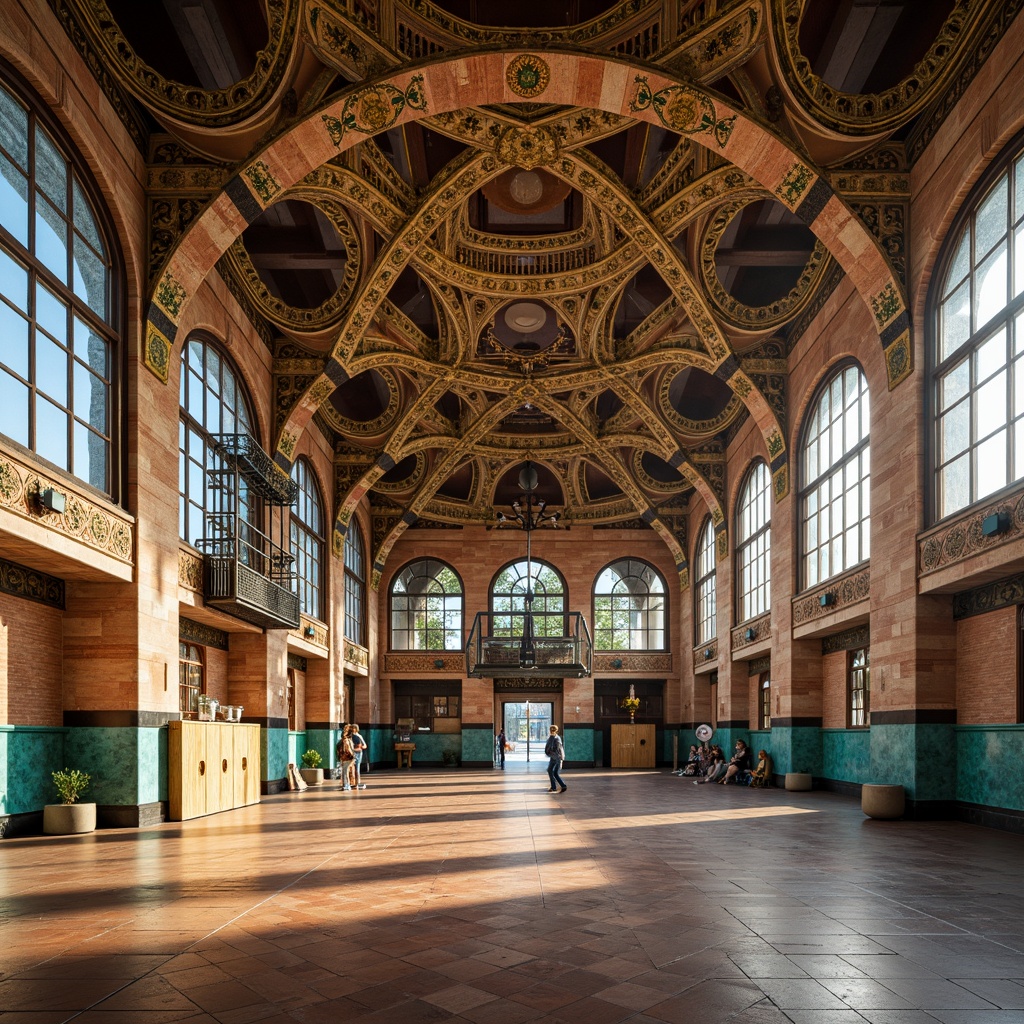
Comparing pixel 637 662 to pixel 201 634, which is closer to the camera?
pixel 201 634

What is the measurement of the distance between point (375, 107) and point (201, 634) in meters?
10.0

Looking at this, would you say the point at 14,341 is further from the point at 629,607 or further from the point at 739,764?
the point at 629,607

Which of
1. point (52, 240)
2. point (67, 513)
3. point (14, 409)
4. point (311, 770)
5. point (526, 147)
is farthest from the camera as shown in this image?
point (311, 770)

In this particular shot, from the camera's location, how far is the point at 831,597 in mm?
18562

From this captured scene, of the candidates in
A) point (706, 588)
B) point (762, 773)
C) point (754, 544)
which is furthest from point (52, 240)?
point (706, 588)

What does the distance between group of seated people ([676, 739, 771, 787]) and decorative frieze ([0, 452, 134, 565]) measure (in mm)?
15296

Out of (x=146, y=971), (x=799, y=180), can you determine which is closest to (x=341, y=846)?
(x=146, y=971)

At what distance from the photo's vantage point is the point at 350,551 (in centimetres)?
3152

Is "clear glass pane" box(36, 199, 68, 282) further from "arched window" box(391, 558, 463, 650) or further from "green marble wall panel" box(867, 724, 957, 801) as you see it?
"arched window" box(391, 558, 463, 650)

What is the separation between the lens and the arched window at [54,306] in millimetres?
10883

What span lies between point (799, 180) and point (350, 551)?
20.3m

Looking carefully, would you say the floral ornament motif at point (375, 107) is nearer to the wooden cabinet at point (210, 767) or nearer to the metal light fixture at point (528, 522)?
the wooden cabinet at point (210, 767)

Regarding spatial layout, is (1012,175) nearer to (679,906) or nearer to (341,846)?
→ (679,906)

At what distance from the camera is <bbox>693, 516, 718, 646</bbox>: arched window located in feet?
102
